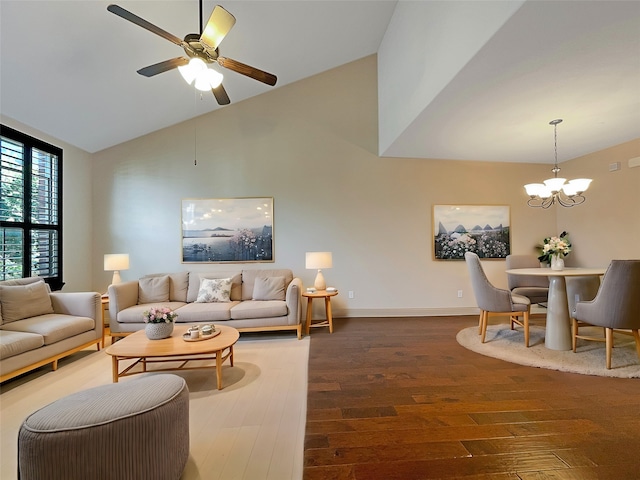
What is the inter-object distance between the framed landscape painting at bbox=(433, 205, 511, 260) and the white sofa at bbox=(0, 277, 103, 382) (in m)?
4.87

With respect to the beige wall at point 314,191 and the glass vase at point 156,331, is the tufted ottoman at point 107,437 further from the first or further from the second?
the beige wall at point 314,191

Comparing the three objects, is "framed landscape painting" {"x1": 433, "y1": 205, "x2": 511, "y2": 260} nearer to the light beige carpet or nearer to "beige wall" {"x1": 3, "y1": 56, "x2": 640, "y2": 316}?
"beige wall" {"x1": 3, "y1": 56, "x2": 640, "y2": 316}

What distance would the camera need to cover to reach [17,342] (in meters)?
2.55

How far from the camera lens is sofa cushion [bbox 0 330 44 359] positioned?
246cm

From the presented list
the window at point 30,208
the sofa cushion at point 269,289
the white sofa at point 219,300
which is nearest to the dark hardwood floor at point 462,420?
the white sofa at point 219,300

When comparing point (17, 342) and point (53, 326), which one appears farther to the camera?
point (53, 326)

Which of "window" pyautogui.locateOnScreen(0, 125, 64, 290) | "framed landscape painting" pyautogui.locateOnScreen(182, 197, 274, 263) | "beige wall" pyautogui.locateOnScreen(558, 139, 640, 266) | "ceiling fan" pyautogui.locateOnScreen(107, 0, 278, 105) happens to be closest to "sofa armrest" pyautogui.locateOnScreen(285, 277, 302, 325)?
"framed landscape painting" pyautogui.locateOnScreen(182, 197, 274, 263)

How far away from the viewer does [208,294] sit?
13.4 ft

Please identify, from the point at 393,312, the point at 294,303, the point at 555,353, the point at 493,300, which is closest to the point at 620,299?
the point at 555,353

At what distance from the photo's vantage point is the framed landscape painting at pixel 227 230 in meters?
4.65

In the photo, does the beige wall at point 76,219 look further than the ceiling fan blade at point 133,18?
Yes

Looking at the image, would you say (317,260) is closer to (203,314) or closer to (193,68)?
(203,314)

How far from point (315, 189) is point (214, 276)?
2.06 m

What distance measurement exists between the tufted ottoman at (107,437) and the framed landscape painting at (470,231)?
4.39 metres
